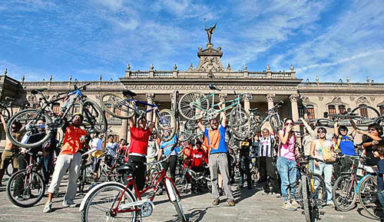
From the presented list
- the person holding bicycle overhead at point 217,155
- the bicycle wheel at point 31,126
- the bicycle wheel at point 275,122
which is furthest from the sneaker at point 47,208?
the bicycle wheel at point 275,122

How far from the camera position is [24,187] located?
16.0ft

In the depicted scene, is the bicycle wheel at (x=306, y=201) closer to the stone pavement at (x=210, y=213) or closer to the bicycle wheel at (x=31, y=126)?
the stone pavement at (x=210, y=213)

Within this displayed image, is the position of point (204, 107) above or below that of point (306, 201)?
above

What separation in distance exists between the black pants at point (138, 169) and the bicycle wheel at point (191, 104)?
3726mm

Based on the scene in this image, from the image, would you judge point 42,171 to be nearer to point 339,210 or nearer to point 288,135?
point 288,135

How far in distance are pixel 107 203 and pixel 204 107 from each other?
595cm

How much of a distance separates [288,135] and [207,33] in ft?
100

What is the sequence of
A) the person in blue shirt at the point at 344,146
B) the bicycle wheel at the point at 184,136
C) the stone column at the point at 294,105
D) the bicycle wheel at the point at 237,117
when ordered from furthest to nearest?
the stone column at the point at 294,105, the bicycle wheel at the point at 184,136, the bicycle wheel at the point at 237,117, the person in blue shirt at the point at 344,146

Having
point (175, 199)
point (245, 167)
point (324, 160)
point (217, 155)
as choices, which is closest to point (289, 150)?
point (324, 160)

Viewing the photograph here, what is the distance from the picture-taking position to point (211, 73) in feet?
96.5

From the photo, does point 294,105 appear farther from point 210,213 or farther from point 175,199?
point 175,199

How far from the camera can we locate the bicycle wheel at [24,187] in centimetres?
454

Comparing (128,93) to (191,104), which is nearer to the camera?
(128,93)

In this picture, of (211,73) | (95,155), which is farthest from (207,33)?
(95,155)
